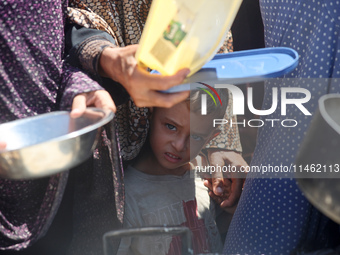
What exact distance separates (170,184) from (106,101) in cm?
76

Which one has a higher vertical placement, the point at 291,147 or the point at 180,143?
the point at 291,147

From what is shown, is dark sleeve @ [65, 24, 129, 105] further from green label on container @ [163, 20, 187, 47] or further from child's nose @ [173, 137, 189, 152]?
child's nose @ [173, 137, 189, 152]

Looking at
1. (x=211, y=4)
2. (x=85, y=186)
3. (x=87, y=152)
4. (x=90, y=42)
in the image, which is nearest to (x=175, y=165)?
(x=85, y=186)

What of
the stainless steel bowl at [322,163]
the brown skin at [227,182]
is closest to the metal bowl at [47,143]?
the stainless steel bowl at [322,163]

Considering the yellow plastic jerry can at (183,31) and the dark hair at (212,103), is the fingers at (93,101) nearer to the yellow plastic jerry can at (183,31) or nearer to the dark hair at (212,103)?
the yellow plastic jerry can at (183,31)

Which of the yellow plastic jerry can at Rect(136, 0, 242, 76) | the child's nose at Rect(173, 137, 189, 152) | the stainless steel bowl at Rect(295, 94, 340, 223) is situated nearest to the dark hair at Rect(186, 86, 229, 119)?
the child's nose at Rect(173, 137, 189, 152)

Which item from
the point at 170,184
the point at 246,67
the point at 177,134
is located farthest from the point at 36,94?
the point at 170,184

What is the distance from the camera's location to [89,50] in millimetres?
1148

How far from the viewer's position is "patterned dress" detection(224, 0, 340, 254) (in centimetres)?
105

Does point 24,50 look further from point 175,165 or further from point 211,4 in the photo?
point 175,165

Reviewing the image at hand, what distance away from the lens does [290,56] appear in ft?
3.35

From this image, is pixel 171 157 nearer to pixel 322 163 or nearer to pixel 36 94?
pixel 36 94

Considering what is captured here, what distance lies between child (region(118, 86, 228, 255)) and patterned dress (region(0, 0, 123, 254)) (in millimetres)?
382

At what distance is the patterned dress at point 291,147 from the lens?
1048 mm
